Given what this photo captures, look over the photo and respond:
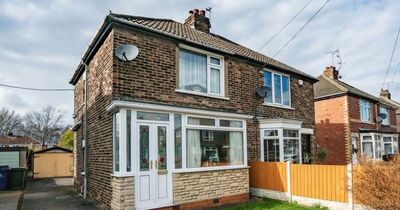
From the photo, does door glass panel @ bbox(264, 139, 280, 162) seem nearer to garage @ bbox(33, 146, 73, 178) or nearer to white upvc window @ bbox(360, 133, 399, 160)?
white upvc window @ bbox(360, 133, 399, 160)

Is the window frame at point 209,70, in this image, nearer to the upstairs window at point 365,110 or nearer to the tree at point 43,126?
the upstairs window at point 365,110

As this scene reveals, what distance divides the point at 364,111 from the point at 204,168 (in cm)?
1880

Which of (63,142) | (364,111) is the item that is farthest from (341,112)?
(63,142)

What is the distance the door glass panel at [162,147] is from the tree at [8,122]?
51.0 m

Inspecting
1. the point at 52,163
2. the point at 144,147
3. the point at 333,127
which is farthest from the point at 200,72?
the point at 52,163

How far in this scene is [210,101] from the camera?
1134 cm

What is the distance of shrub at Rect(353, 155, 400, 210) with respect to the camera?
7.51 m

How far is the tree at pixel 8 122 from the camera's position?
51559 mm

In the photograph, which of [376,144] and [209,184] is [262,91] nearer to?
[209,184]

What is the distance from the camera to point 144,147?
8.95 meters

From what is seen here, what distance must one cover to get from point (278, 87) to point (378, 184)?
733 cm

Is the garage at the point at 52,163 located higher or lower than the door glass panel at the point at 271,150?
lower

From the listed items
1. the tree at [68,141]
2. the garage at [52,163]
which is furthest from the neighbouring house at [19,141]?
the garage at [52,163]

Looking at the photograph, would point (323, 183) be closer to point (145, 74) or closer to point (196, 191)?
point (196, 191)
